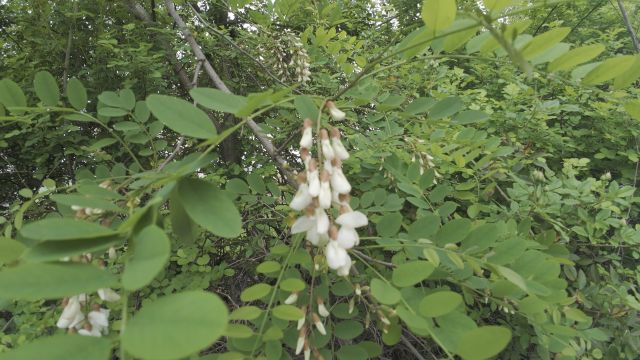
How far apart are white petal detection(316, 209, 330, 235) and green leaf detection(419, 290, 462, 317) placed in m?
0.20

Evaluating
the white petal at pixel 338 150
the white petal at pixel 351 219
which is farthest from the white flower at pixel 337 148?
the white petal at pixel 351 219

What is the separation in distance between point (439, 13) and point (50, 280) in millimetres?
648

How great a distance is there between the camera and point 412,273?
2.31ft

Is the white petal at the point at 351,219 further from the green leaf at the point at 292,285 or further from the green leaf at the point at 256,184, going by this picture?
the green leaf at the point at 256,184

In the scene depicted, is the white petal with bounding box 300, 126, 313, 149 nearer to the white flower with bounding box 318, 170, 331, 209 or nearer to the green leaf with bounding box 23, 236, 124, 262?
the white flower with bounding box 318, 170, 331, 209

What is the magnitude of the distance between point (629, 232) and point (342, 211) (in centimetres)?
126

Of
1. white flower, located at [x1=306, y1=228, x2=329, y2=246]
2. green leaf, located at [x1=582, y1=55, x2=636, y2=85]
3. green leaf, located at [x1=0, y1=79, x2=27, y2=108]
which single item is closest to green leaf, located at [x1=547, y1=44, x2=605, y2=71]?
green leaf, located at [x1=582, y1=55, x2=636, y2=85]

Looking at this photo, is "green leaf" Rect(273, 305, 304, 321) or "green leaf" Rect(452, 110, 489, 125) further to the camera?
"green leaf" Rect(452, 110, 489, 125)

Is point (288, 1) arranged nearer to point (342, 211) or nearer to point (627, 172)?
point (342, 211)

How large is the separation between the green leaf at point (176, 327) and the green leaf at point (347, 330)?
620 mm

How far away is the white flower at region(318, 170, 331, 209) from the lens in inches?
24.5

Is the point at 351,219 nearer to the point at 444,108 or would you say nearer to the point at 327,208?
the point at 327,208

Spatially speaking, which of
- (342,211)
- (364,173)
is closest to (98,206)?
(342,211)

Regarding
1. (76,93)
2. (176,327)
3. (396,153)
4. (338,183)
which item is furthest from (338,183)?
(76,93)
